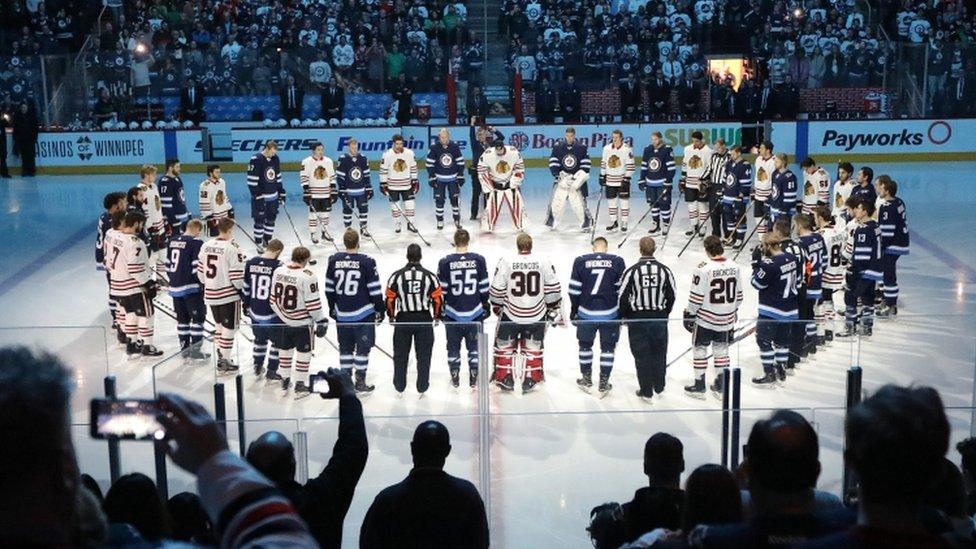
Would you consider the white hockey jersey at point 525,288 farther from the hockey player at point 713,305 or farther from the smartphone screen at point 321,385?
the smartphone screen at point 321,385

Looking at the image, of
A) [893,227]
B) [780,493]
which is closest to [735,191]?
[893,227]

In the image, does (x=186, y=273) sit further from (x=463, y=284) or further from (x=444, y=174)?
(x=444, y=174)

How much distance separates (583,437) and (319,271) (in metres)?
6.97

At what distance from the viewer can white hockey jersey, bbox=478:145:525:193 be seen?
15.0m

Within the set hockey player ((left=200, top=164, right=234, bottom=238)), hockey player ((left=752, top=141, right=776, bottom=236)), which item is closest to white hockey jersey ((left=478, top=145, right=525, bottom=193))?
hockey player ((left=752, top=141, right=776, bottom=236))

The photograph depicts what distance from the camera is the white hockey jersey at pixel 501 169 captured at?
49.1 feet

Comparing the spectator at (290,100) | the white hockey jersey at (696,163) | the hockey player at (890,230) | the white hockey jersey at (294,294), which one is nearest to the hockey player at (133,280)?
the white hockey jersey at (294,294)

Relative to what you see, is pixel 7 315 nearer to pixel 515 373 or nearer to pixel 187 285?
pixel 187 285

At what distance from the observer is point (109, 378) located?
6223 millimetres

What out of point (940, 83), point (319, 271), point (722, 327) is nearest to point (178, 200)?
point (319, 271)

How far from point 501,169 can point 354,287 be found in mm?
6656

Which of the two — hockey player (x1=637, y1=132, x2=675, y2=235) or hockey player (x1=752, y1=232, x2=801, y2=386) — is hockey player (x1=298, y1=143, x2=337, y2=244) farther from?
hockey player (x1=752, y1=232, x2=801, y2=386)

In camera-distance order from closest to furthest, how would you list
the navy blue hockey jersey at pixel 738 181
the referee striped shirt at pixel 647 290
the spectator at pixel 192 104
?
the referee striped shirt at pixel 647 290 → the navy blue hockey jersey at pixel 738 181 → the spectator at pixel 192 104

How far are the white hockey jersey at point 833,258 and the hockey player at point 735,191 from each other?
379 centimetres
